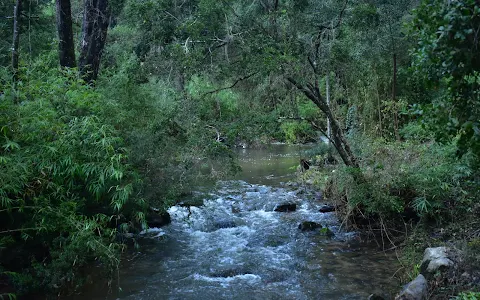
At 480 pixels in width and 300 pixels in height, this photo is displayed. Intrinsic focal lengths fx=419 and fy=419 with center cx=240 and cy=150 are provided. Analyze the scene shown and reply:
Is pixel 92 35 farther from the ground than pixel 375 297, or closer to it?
farther from the ground

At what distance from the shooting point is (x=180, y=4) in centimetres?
882

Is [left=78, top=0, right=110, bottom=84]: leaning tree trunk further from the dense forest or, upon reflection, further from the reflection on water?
the reflection on water

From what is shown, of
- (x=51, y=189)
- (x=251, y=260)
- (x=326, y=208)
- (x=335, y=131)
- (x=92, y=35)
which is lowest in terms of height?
(x=251, y=260)

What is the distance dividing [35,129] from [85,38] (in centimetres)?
451

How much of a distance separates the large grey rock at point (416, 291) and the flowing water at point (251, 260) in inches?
26.6

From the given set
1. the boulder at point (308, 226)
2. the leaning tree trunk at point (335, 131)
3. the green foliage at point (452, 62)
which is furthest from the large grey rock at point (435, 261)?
the boulder at point (308, 226)

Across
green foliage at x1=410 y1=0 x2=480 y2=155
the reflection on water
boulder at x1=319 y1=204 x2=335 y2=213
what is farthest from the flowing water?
green foliage at x1=410 y1=0 x2=480 y2=155

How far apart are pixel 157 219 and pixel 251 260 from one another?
9.00 ft

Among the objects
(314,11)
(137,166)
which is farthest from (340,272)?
(314,11)

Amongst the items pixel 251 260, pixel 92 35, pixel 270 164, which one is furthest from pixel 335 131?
pixel 270 164

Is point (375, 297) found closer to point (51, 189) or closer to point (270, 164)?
point (51, 189)

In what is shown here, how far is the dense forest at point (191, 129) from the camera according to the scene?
16.1ft

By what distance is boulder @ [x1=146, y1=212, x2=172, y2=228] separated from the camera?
888 centimetres

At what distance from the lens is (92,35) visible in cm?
916
